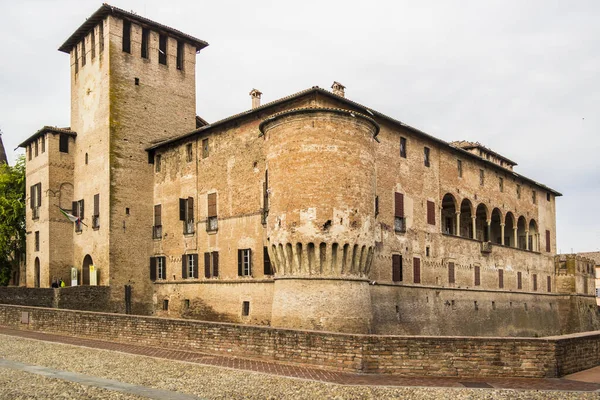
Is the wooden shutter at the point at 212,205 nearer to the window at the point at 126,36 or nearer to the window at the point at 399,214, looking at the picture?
the window at the point at 399,214

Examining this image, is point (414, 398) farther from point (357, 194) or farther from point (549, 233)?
point (549, 233)

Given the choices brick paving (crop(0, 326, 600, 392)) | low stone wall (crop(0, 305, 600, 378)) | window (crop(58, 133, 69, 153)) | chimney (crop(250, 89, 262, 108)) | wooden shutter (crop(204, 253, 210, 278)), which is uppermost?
chimney (crop(250, 89, 262, 108))

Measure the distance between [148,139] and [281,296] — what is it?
15.9 m

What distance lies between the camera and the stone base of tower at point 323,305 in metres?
20.3

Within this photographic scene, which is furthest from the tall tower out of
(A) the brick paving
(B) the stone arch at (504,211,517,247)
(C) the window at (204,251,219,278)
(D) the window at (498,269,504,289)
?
(B) the stone arch at (504,211,517,247)

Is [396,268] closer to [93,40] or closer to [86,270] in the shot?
[86,270]

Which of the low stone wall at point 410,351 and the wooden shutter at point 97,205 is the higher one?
the wooden shutter at point 97,205

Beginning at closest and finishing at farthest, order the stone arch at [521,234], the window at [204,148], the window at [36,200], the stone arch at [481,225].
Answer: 1. the window at [204,148]
2. the window at [36,200]
3. the stone arch at [481,225]
4. the stone arch at [521,234]

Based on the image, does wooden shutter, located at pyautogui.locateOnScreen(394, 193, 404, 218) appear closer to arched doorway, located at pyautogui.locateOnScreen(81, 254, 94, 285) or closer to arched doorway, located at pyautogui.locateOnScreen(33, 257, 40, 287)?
arched doorway, located at pyautogui.locateOnScreen(81, 254, 94, 285)

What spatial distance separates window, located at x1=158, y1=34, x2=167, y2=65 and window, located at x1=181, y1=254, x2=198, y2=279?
1205 cm

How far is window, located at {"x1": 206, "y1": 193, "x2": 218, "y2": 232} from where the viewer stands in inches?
1138

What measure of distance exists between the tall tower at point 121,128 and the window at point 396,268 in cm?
1386

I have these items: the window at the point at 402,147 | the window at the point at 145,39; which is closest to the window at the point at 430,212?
the window at the point at 402,147

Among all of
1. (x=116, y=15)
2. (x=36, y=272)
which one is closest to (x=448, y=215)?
(x=116, y=15)
